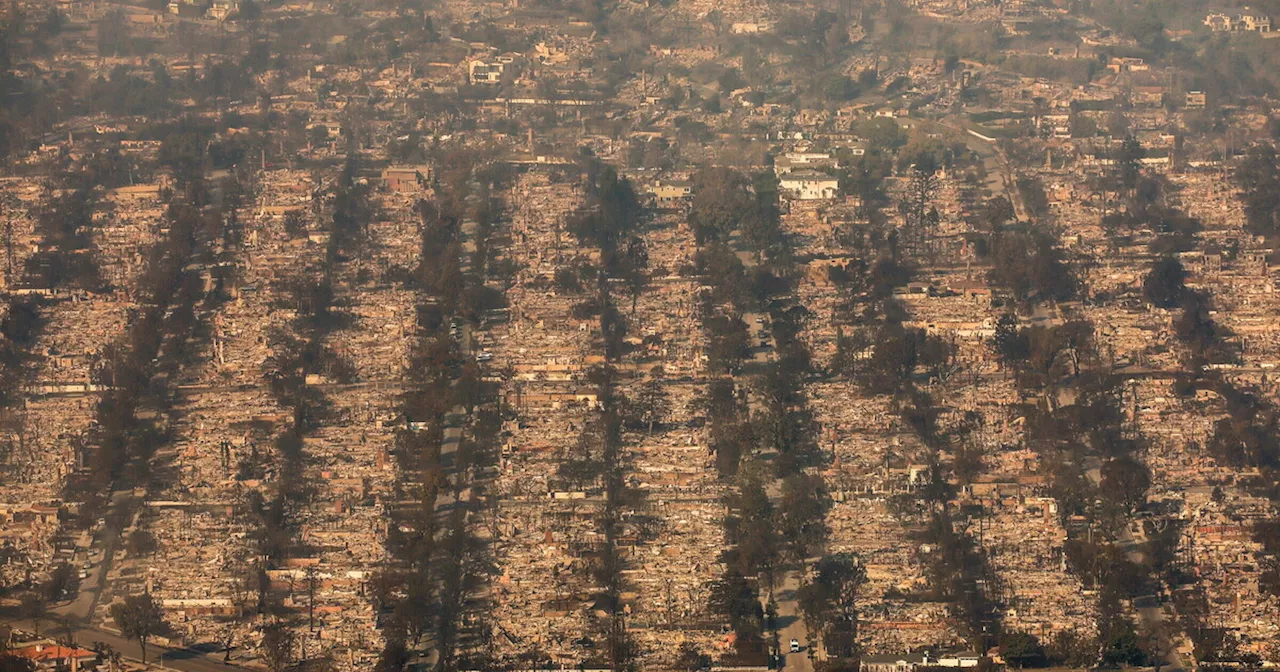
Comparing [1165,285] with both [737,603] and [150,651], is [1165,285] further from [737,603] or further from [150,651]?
[150,651]

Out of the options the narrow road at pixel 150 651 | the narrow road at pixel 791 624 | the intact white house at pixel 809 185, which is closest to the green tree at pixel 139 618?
the narrow road at pixel 150 651

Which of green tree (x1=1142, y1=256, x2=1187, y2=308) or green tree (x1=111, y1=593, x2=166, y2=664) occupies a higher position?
green tree (x1=1142, y1=256, x2=1187, y2=308)

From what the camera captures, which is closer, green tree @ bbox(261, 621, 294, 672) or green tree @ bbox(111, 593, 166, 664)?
green tree @ bbox(261, 621, 294, 672)

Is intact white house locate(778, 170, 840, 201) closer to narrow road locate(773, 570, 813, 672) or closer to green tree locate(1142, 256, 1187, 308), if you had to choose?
green tree locate(1142, 256, 1187, 308)

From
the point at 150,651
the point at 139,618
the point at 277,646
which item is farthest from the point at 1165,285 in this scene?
the point at 150,651

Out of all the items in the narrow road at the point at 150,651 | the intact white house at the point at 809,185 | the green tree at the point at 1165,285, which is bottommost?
the narrow road at the point at 150,651

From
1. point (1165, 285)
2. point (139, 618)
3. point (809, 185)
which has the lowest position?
point (139, 618)

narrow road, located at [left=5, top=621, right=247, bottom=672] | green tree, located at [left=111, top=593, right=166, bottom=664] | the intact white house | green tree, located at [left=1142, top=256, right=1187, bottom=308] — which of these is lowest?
narrow road, located at [left=5, top=621, right=247, bottom=672]

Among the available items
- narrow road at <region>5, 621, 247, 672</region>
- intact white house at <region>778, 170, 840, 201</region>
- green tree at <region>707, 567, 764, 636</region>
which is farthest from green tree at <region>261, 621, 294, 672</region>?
intact white house at <region>778, 170, 840, 201</region>

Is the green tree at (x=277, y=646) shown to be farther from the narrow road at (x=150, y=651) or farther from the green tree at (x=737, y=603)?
the green tree at (x=737, y=603)

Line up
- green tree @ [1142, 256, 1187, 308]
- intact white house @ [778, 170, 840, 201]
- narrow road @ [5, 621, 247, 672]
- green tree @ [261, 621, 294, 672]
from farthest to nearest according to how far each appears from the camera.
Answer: intact white house @ [778, 170, 840, 201], green tree @ [1142, 256, 1187, 308], narrow road @ [5, 621, 247, 672], green tree @ [261, 621, 294, 672]
